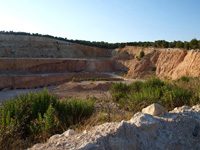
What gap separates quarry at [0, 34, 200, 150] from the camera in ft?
9.62

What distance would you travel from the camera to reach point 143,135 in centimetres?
312

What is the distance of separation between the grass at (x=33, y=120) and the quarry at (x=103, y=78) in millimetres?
723

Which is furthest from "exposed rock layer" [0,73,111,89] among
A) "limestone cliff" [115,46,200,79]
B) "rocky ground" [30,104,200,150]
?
"rocky ground" [30,104,200,150]

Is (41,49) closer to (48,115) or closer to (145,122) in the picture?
(48,115)

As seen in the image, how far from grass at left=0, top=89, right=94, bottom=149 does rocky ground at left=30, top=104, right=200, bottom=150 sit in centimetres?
71

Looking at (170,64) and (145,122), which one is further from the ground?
(145,122)

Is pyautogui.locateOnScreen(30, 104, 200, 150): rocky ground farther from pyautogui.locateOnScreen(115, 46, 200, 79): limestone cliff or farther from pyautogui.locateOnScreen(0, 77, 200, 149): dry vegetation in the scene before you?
pyautogui.locateOnScreen(115, 46, 200, 79): limestone cliff

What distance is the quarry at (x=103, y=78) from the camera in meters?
2.93

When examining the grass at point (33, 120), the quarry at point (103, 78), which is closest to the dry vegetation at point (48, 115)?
the grass at point (33, 120)

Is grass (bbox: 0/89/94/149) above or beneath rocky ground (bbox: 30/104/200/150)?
beneath

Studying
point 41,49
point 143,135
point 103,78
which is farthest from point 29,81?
point 143,135

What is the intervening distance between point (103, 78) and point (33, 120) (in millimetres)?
24165

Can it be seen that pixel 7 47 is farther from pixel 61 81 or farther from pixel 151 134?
pixel 151 134

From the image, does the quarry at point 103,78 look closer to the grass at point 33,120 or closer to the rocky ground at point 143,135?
the rocky ground at point 143,135
